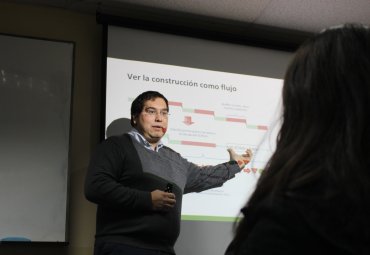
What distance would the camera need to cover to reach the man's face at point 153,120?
239 centimetres

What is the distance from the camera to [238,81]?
9.32ft

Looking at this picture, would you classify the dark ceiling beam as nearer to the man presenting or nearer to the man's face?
the man's face

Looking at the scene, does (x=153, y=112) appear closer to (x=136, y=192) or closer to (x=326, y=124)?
(x=136, y=192)

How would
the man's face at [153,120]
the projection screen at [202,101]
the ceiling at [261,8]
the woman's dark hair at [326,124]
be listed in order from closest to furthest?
the woman's dark hair at [326,124] < the man's face at [153,120] < the projection screen at [202,101] < the ceiling at [261,8]

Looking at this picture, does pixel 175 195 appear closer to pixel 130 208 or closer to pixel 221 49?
pixel 130 208

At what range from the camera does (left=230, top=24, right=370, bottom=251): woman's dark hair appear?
669mm

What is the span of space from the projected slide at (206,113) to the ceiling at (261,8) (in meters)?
0.33

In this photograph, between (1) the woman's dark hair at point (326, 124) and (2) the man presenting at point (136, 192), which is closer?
(1) the woman's dark hair at point (326, 124)

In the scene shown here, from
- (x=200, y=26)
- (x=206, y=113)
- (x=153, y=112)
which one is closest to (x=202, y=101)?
(x=206, y=113)

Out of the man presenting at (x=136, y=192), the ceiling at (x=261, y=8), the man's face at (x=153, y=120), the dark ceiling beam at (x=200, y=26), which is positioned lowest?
the man presenting at (x=136, y=192)

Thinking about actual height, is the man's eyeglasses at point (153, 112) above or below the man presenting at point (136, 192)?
above

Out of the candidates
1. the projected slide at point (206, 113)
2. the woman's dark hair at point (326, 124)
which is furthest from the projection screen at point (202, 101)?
the woman's dark hair at point (326, 124)

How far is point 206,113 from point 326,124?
1.99 meters

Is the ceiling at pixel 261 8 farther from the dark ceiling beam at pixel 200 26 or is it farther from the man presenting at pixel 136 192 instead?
the man presenting at pixel 136 192
